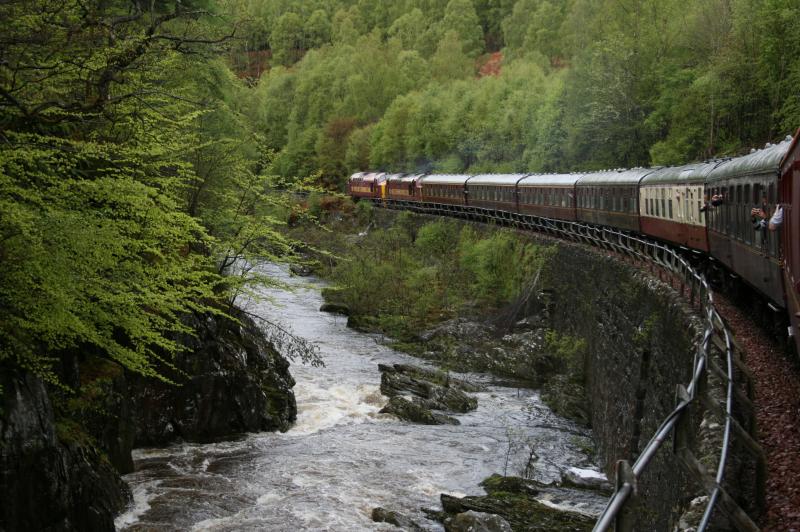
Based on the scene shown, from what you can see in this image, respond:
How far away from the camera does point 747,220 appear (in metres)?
16.4

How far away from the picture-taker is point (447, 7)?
470 feet

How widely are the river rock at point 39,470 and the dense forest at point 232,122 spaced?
2.07 ft

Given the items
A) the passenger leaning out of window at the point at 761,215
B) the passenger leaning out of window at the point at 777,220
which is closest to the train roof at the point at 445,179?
the passenger leaning out of window at the point at 761,215

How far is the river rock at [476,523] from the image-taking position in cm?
1535

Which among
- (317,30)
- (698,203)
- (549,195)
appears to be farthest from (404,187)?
(317,30)

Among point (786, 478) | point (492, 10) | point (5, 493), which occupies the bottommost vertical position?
point (5, 493)

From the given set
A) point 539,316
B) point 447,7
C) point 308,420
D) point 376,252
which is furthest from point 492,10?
point 308,420

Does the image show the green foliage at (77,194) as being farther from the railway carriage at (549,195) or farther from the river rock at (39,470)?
the railway carriage at (549,195)

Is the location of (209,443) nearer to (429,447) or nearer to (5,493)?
(429,447)

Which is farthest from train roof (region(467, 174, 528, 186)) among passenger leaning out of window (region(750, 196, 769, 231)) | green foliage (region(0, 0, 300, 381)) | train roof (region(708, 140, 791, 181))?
passenger leaning out of window (region(750, 196, 769, 231))

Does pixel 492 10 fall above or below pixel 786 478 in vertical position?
above

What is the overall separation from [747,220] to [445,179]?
44142mm

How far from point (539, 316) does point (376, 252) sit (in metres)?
17.5

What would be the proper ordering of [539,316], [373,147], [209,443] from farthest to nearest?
[373,147] < [539,316] < [209,443]
